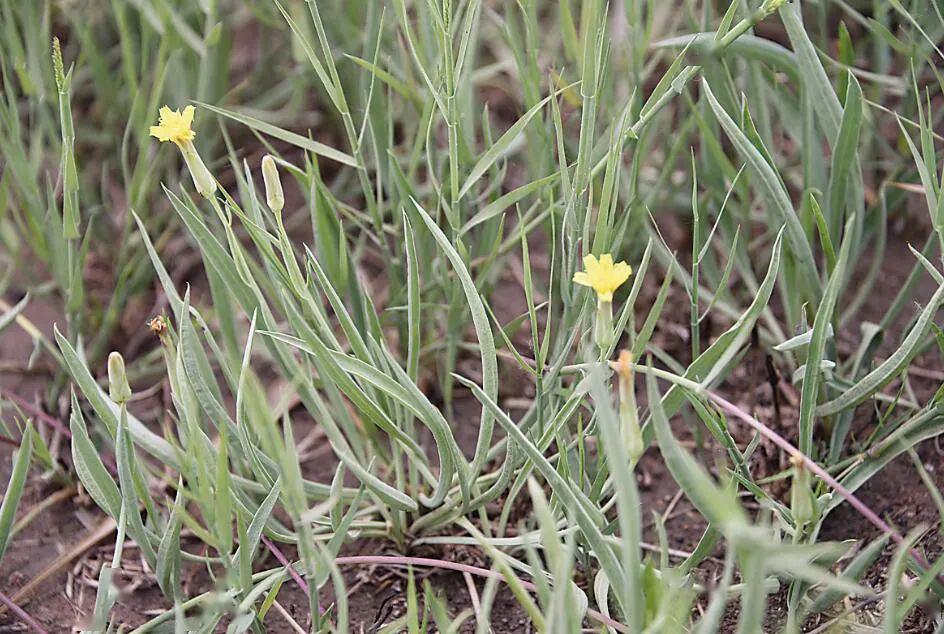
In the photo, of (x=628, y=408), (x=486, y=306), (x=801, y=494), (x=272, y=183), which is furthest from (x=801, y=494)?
(x=272, y=183)

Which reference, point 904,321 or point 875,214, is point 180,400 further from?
point 904,321

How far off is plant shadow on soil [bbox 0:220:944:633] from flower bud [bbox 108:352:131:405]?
31 cm

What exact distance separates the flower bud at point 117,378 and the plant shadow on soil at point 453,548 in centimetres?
31

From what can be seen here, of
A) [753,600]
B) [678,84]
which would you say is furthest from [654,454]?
[753,600]

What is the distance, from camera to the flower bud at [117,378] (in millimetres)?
785

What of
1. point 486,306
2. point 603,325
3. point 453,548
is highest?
point 603,325

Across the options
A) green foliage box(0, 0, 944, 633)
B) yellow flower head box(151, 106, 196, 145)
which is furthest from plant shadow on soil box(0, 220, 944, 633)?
yellow flower head box(151, 106, 196, 145)

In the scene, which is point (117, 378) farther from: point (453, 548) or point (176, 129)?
point (453, 548)

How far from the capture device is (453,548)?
41.1 inches

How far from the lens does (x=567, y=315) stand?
0.93m

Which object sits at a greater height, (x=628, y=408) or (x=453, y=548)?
(x=628, y=408)

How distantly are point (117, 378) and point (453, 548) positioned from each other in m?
0.41

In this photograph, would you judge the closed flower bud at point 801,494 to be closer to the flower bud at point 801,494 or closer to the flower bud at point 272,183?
the flower bud at point 801,494

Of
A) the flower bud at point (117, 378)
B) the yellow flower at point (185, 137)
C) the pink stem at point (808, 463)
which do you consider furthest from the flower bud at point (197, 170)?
the pink stem at point (808, 463)
